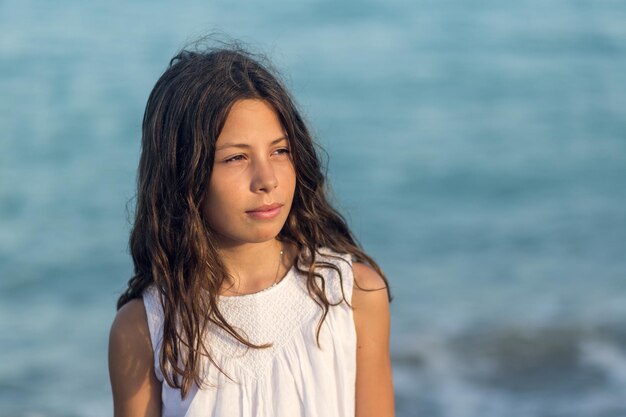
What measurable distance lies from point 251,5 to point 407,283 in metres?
3.95

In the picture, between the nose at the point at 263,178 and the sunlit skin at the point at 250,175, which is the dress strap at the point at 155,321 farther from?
the nose at the point at 263,178

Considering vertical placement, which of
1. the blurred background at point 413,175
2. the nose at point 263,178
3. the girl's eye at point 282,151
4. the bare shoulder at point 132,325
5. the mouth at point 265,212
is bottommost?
the bare shoulder at point 132,325

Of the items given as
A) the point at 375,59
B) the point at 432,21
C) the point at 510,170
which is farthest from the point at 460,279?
the point at 432,21

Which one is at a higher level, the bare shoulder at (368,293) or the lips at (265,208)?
the lips at (265,208)

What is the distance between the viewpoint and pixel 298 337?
9.24ft

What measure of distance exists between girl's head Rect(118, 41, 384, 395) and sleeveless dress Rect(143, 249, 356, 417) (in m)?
0.03

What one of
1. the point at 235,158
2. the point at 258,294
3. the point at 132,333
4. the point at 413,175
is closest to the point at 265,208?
the point at 235,158

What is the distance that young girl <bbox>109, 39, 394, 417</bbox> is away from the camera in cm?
270

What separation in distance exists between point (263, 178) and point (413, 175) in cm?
558

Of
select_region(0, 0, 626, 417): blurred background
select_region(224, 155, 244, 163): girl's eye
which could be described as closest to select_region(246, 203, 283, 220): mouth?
select_region(224, 155, 244, 163): girl's eye

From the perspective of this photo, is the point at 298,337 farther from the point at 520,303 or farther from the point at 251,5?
the point at 251,5

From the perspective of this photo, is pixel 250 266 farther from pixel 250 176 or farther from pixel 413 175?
pixel 413 175

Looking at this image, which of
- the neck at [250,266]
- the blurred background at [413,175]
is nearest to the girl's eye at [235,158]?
the neck at [250,266]

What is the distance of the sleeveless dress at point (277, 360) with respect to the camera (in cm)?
277
